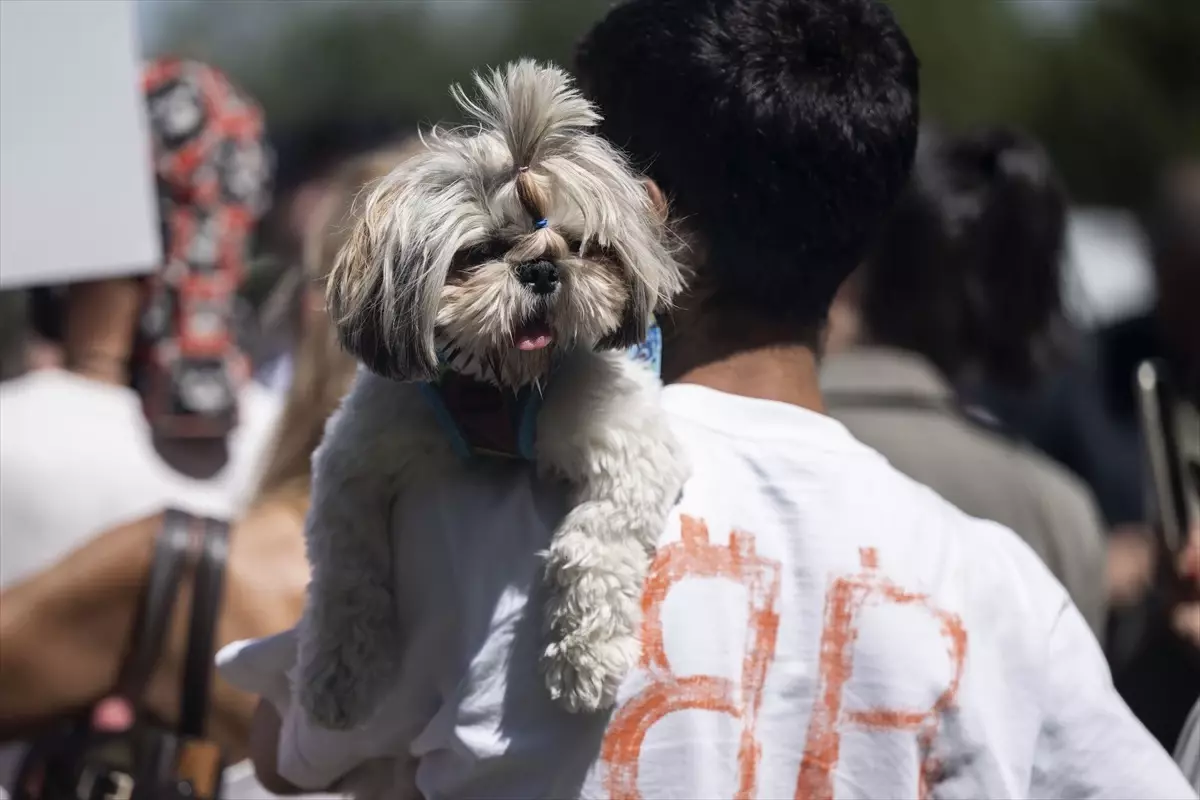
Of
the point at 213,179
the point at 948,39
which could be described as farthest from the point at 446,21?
the point at 213,179

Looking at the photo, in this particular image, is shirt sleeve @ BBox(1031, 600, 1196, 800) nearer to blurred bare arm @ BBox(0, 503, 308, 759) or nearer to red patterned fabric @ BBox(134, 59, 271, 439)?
blurred bare arm @ BBox(0, 503, 308, 759)

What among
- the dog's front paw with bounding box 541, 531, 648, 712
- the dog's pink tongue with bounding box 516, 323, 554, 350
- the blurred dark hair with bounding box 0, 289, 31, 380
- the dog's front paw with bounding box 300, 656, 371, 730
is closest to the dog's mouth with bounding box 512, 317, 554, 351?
the dog's pink tongue with bounding box 516, 323, 554, 350

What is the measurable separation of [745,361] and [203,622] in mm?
1129

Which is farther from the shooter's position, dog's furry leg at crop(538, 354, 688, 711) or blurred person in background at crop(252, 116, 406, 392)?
blurred person in background at crop(252, 116, 406, 392)

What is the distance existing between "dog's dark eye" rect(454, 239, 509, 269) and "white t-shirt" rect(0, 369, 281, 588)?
67.5 inches

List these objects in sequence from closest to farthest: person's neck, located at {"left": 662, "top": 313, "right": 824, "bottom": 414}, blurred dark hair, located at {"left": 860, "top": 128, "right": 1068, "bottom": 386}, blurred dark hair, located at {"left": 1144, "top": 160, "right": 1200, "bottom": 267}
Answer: person's neck, located at {"left": 662, "top": 313, "right": 824, "bottom": 414}, blurred dark hair, located at {"left": 860, "top": 128, "right": 1068, "bottom": 386}, blurred dark hair, located at {"left": 1144, "top": 160, "right": 1200, "bottom": 267}

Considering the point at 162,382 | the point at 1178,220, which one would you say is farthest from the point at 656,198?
the point at 1178,220

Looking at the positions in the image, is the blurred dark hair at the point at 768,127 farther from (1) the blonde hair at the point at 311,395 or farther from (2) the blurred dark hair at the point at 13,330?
(2) the blurred dark hair at the point at 13,330

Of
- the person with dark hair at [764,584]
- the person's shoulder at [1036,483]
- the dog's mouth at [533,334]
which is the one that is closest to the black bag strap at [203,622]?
the person with dark hair at [764,584]

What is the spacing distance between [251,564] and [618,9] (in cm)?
118

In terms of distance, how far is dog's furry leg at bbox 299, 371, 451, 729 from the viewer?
1.64 meters

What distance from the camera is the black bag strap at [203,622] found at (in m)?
2.42

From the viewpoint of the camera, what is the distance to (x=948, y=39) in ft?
125

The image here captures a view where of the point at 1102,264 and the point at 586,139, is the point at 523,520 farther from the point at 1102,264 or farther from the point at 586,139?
the point at 1102,264
